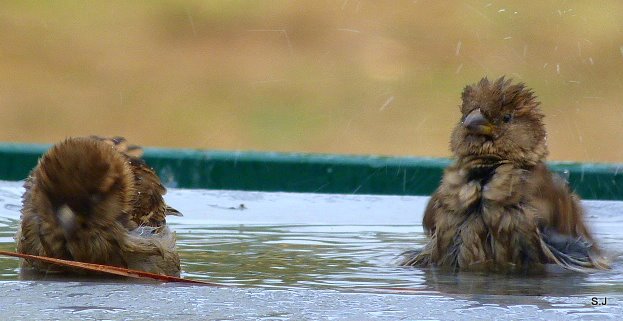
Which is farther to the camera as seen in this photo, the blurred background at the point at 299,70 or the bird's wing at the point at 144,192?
the blurred background at the point at 299,70

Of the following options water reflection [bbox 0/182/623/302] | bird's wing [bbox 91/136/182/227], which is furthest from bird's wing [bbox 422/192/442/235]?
bird's wing [bbox 91/136/182/227]

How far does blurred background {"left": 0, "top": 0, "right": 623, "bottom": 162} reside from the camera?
17.4 metres

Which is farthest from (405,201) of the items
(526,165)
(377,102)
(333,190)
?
(377,102)

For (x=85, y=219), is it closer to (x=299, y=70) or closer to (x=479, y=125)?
(x=479, y=125)

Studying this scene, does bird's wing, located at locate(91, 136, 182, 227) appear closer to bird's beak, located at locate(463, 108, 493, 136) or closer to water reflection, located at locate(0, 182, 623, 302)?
water reflection, located at locate(0, 182, 623, 302)

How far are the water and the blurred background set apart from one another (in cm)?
921

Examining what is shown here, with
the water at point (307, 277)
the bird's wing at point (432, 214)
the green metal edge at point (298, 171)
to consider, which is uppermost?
the green metal edge at point (298, 171)

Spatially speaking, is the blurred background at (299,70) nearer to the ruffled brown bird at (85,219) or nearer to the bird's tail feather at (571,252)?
the bird's tail feather at (571,252)

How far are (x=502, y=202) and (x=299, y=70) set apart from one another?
50.9 feet

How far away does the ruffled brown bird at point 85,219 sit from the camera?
14.7ft

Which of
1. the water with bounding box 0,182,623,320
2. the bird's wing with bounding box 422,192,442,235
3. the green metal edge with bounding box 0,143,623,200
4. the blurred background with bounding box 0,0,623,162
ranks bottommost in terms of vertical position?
the water with bounding box 0,182,623,320

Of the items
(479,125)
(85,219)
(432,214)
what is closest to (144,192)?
(85,219)

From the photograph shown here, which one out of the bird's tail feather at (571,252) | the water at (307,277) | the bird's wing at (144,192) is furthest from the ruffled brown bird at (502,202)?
the bird's wing at (144,192)

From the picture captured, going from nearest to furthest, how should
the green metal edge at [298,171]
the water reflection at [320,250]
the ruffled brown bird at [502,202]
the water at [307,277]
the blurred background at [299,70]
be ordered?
the water at [307,277] < the water reflection at [320,250] < the ruffled brown bird at [502,202] < the green metal edge at [298,171] < the blurred background at [299,70]
